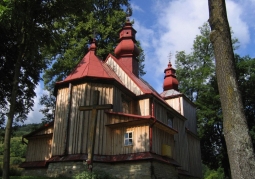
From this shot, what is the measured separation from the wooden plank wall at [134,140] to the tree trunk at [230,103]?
898 cm

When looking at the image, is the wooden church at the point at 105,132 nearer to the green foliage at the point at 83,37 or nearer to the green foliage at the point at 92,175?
the green foliage at the point at 92,175

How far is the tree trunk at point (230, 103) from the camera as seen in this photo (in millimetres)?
6516

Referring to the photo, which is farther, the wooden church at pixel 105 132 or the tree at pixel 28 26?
the wooden church at pixel 105 132

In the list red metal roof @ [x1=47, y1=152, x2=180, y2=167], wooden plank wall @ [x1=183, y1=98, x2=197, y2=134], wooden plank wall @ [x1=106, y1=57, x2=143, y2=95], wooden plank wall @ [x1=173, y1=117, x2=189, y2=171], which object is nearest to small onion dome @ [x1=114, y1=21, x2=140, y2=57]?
wooden plank wall @ [x1=106, y1=57, x2=143, y2=95]

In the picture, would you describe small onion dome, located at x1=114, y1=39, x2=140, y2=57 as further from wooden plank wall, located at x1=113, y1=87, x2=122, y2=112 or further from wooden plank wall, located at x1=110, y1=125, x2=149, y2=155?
wooden plank wall, located at x1=110, y1=125, x2=149, y2=155

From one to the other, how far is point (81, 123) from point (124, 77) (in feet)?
18.8

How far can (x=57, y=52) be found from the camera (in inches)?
1124

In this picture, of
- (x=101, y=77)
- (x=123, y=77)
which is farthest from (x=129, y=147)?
(x=123, y=77)

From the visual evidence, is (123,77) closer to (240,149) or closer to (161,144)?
(161,144)

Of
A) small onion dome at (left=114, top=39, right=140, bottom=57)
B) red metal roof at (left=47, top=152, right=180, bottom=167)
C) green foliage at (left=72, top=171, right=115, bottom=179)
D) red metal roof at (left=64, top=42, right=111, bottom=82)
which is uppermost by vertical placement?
small onion dome at (left=114, top=39, right=140, bottom=57)

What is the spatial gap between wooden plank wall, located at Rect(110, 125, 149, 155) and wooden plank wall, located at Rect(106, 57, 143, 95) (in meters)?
4.07

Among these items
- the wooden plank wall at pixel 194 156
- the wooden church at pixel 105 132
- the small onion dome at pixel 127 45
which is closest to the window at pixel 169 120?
the wooden church at pixel 105 132

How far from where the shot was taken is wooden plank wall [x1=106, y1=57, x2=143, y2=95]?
794 inches

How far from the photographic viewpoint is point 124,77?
20969mm
